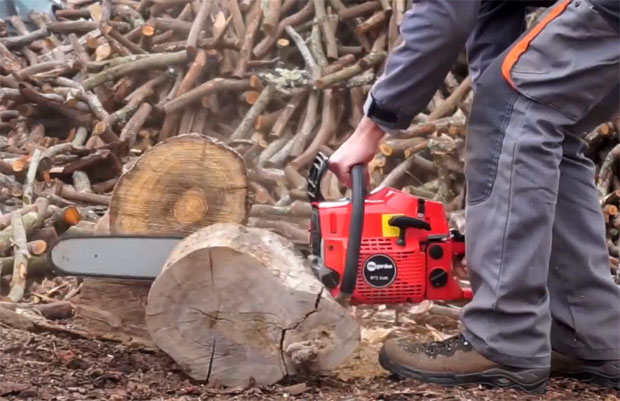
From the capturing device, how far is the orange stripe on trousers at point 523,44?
2.03 m

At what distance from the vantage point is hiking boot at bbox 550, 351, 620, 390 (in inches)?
89.9

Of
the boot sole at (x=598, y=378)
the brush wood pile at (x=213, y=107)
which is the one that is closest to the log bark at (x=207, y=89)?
the brush wood pile at (x=213, y=107)

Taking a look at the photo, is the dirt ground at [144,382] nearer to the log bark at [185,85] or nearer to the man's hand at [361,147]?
→ the man's hand at [361,147]

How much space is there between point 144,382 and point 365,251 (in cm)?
70

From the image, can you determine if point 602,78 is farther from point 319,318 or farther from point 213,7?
→ point 213,7

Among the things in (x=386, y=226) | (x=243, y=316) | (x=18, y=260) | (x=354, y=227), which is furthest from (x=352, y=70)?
(x=243, y=316)

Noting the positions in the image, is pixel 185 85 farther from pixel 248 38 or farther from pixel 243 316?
pixel 243 316

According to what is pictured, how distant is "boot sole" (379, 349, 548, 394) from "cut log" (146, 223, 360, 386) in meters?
0.23

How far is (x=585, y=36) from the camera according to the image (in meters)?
2.00

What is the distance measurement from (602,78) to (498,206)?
41 centimetres

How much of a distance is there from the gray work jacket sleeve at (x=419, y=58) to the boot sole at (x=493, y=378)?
66 cm

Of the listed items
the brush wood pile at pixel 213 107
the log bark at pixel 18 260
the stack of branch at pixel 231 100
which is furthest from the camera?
the stack of branch at pixel 231 100

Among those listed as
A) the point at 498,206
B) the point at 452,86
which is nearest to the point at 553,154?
the point at 498,206

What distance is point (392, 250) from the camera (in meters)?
2.35
